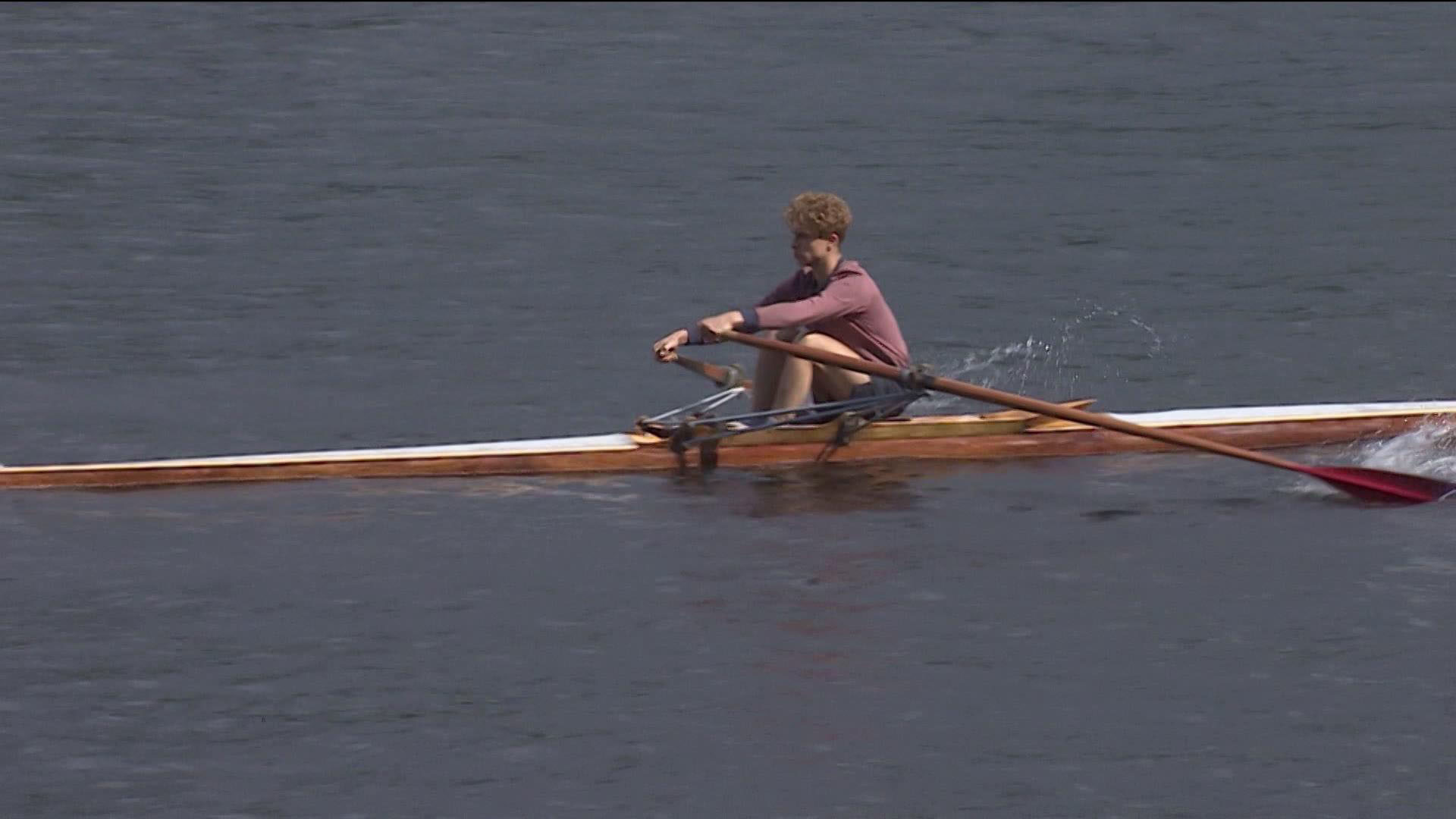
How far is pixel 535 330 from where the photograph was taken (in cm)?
1605

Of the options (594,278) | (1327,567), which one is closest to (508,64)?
(594,278)

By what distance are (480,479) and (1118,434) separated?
116 inches

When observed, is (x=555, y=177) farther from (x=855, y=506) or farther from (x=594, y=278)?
(x=855, y=506)

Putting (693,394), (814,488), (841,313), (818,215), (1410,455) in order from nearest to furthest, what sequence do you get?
(818,215) < (841,313) < (814,488) < (1410,455) < (693,394)

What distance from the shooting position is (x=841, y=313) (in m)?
12.1

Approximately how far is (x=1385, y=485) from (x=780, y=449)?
8.75 feet

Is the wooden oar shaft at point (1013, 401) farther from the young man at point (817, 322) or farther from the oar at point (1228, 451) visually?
the young man at point (817, 322)

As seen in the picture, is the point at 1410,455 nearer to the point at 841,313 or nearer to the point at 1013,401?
the point at 1013,401

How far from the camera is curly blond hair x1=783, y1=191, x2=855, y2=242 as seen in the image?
12.0m

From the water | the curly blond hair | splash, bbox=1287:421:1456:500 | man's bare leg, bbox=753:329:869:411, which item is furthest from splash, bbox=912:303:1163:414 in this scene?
the curly blond hair

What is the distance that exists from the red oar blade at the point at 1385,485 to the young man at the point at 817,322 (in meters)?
1.95

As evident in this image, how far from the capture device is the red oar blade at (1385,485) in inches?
475

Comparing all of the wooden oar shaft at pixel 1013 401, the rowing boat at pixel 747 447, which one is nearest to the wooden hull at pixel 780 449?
the rowing boat at pixel 747 447

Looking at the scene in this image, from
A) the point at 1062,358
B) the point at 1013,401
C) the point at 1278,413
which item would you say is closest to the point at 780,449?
the point at 1013,401
